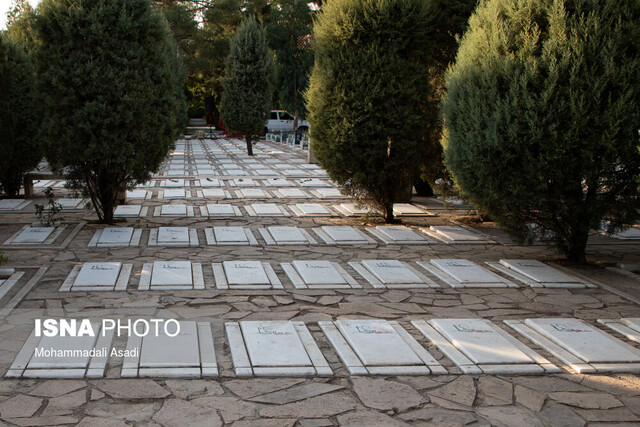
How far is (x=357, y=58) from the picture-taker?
8969 mm

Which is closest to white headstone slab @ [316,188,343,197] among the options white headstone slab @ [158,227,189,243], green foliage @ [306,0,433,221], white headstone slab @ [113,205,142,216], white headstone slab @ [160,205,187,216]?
white headstone slab @ [160,205,187,216]

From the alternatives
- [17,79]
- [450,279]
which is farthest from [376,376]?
[17,79]

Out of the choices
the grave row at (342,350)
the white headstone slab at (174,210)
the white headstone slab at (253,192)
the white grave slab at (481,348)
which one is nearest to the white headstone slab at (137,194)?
the white headstone slab at (174,210)

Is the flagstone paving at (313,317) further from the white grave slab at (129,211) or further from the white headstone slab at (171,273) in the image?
the white grave slab at (129,211)

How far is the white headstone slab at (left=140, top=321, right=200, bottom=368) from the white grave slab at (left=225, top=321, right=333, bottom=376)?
28 cm

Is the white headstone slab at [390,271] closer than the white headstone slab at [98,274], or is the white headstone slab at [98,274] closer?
the white headstone slab at [98,274]

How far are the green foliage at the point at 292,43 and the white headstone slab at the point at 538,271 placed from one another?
27.8m

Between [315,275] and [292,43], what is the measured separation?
98.6 ft

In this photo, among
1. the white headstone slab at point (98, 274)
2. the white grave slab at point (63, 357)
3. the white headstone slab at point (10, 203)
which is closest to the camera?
the white grave slab at point (63, 357)

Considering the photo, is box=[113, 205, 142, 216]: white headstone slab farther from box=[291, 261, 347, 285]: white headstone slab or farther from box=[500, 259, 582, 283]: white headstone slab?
box=[500, 259, 582, 283]: white headstone slab

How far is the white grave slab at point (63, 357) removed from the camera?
3.87 meters

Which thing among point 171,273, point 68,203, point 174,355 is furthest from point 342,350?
point 68,203

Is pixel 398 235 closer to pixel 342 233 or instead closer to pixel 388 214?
pixel 342 233

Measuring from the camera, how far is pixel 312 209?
36.0ft
